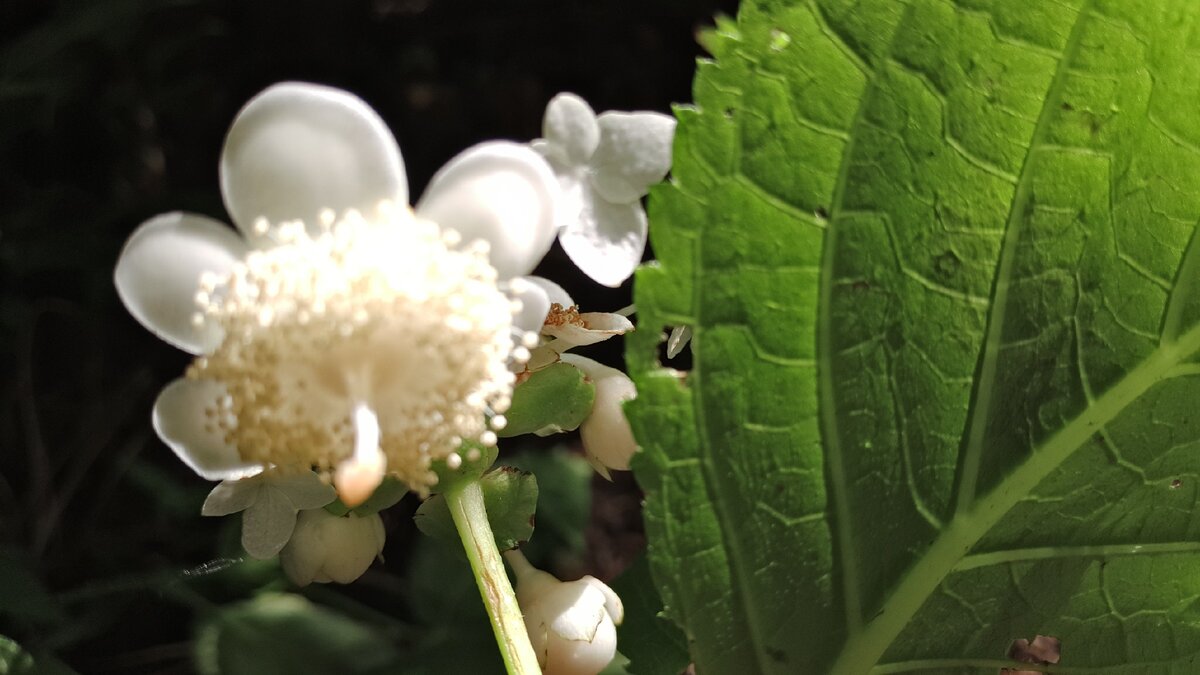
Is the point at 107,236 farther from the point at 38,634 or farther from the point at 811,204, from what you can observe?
the point at 811,204

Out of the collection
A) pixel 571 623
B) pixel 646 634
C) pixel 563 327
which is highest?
pixel 563 327

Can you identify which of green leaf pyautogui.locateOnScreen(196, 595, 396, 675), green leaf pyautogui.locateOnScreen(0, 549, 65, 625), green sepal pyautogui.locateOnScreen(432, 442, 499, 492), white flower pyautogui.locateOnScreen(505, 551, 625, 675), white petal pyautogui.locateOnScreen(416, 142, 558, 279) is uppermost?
white petal pyautogui.locateOnScreen(416, 142, 558, 279)

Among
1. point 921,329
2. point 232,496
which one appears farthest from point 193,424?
point 921,329

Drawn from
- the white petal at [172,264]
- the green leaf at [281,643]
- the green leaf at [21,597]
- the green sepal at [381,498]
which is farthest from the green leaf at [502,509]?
the green leaf at [281,643]

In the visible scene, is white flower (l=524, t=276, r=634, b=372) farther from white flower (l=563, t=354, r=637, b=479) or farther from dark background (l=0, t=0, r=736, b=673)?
dark background (l=0, t=0, r=736, b=673)

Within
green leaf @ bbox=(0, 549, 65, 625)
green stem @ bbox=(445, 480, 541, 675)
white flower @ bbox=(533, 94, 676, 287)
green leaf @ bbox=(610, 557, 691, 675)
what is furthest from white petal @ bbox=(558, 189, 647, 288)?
green leaf @ bbox=(0, 549, 65, 625)

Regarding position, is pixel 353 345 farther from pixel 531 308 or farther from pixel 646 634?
pixel 646 634
